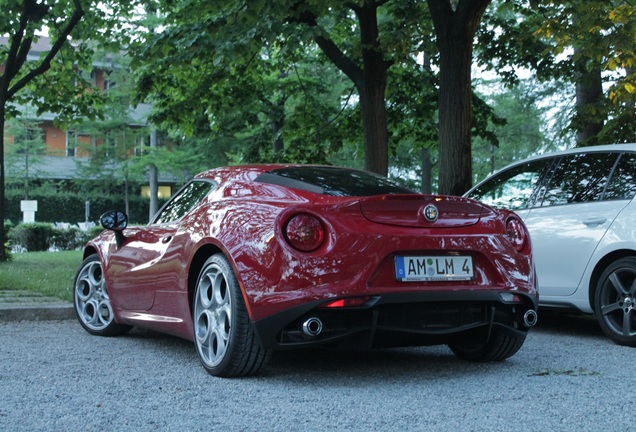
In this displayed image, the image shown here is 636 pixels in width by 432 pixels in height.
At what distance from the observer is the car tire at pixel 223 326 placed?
477cm

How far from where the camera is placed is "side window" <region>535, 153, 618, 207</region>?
278 inches

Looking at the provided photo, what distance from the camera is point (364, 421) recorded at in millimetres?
3889

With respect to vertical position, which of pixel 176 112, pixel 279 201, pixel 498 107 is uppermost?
pixel 498 107

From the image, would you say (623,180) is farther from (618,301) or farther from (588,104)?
(588,104)

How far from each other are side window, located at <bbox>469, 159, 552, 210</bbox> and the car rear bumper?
273 centimetres

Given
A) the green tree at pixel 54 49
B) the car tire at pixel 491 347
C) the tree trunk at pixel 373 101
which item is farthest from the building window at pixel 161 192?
the car tire at pixel 491 347

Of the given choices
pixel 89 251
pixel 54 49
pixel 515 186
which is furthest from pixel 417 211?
pixel 54 49

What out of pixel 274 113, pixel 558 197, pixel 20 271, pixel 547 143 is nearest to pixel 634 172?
pixel 558 197

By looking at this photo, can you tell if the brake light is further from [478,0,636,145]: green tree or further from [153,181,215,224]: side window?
[478,0,636,145]: green tree

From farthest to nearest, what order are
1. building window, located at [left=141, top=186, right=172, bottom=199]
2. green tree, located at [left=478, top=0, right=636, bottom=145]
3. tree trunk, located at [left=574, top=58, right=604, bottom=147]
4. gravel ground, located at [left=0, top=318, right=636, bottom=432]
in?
1. building window, located at [left=141, top=186, right=172, bottom=199]
2. tree trunk, located at [left=574, top=58, right=604, bottom=147]
3. green tree, located at [left=478, top=0, right=636, bottom=145]
4. gravel ground, located at [left=0, top=318, right=636, bottom=432]

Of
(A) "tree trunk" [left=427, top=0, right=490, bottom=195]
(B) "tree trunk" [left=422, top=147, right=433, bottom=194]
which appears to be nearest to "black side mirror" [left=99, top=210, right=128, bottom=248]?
(A) "tree trunk" [left=427, top=0, right=490, bottom=195]

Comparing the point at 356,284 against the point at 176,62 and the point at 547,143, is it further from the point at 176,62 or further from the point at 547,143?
the point at 547,143

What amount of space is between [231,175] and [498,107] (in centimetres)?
2941

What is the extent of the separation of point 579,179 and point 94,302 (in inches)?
167
